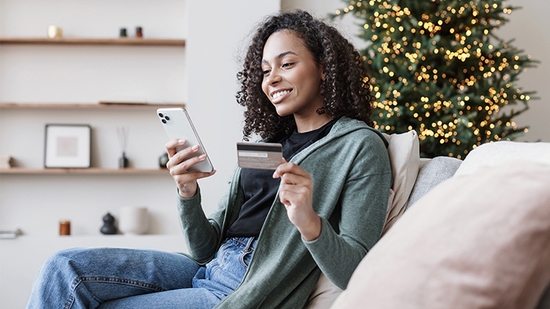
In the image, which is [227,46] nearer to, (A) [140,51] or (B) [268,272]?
(A) [140,51]

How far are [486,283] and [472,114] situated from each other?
2580 mm

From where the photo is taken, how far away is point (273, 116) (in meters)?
2.01

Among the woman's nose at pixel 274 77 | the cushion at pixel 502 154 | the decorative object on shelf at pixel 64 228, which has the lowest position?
the decorative object on shelf at pixel 64 228

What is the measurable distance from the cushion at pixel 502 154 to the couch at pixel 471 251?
75 centimetres

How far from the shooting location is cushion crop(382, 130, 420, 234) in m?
1.69

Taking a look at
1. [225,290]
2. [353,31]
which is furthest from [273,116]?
[353,31]

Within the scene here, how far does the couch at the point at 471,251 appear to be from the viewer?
1.98ft

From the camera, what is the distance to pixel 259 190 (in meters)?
1.81

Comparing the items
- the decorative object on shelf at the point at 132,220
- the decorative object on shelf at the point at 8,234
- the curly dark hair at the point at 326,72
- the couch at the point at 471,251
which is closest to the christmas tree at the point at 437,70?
the curly dark hair at the point at 326,72

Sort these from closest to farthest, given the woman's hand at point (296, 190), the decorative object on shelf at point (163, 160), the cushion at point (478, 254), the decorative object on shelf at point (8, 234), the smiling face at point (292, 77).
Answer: the cushion at point (478, 254)
the woman's hand at point (296, 190)
the smiling face at point (292, 77)
the decorative object on shelf at point (8, 234)
the decorative object on shelf at point (163, 160)

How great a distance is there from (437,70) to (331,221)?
179cm

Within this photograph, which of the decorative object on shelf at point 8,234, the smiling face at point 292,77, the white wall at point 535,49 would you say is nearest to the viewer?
the smiling face at point 292,77

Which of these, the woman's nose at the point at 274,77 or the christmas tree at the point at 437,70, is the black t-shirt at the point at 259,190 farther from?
the christmas tree at the point at 437,70

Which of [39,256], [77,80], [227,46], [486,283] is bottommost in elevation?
[39,256]
